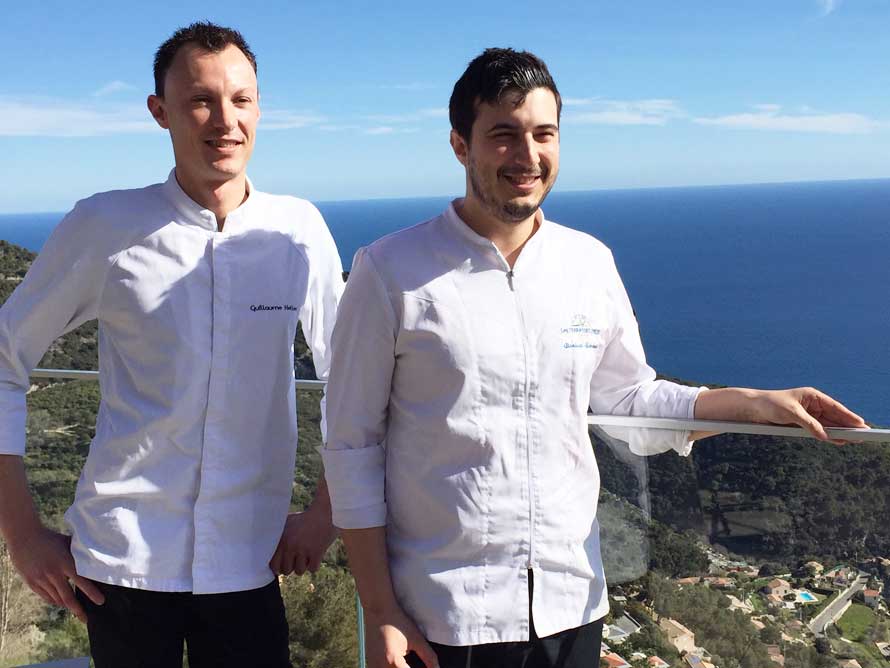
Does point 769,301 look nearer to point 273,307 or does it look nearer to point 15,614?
point 15,614

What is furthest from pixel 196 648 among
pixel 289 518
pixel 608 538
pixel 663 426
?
pixel 663 426

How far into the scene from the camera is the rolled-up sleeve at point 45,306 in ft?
5.82

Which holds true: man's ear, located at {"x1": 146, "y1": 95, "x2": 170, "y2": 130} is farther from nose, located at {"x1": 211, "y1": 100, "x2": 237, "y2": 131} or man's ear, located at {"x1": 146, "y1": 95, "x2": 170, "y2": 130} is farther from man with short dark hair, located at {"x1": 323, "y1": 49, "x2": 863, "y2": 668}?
man with short dark hair, located at {"x1": 323, "y1": 49, "x2": 863, "y2": 668}

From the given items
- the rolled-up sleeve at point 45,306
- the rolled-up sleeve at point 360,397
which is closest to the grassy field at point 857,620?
the rolled-up sleeve at point 360,397

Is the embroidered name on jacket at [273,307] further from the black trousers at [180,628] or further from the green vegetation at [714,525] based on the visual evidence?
the black trousers at [180,628]

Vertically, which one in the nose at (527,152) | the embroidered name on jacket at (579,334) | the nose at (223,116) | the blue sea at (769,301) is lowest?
the blue sea at (769,301)

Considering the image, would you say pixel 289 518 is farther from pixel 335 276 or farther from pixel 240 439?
pixel 335 276

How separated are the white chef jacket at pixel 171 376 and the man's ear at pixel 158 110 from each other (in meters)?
0.12

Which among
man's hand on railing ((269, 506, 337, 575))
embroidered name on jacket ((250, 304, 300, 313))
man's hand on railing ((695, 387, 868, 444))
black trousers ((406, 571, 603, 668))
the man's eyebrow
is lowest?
black trousers ((406, 571, 603, 668))

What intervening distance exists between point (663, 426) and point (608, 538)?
27 centimetres

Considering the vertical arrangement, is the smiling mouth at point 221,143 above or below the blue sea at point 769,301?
above

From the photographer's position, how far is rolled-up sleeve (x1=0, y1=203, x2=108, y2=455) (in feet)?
5.82

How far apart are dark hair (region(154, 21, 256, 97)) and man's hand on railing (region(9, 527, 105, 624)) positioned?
3.00ft

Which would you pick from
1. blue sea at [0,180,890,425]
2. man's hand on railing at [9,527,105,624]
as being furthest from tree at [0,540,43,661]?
blue sea at [0,180,890,425]
